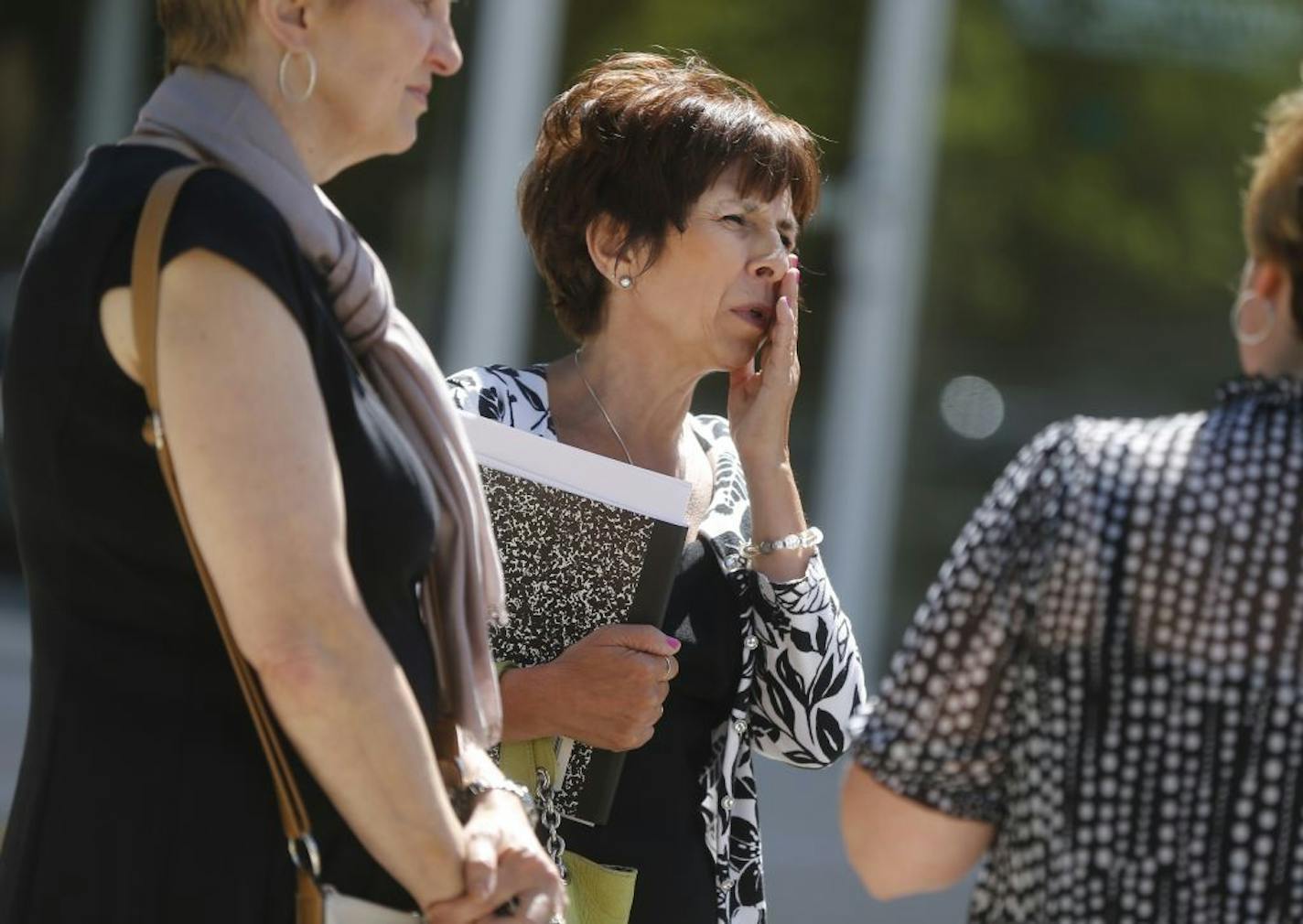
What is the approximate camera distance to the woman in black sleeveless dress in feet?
5.73

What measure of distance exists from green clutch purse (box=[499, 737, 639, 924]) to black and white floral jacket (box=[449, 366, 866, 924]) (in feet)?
0.59

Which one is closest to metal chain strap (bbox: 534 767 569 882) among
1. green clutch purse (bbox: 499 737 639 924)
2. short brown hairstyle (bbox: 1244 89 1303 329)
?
green clutch purse (bbox: 499 737 639 924)

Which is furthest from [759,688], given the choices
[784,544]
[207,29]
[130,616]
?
[207,29]

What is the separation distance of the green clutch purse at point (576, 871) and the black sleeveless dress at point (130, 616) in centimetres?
65

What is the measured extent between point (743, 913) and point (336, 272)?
1.24 metres

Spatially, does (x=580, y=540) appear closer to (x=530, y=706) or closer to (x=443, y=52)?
(x=530, y=706)

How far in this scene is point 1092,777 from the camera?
1.77 meters

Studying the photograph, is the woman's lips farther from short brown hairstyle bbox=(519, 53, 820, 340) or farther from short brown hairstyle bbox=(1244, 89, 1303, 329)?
short brown hairstyle bbox=(1244, 89, 1303, 329)

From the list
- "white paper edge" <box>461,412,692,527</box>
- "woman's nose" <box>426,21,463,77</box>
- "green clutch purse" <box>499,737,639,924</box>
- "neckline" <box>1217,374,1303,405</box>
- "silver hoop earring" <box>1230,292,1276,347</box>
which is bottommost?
"green clutch purse" <box>499,737,639,924</box>

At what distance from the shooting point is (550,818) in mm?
2584

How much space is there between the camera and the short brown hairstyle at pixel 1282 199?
5.82 ft

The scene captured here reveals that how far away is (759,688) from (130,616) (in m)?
1.12

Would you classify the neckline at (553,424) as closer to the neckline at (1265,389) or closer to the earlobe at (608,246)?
the earlobe at (608,246)

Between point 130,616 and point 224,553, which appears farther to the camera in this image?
point 130,616
